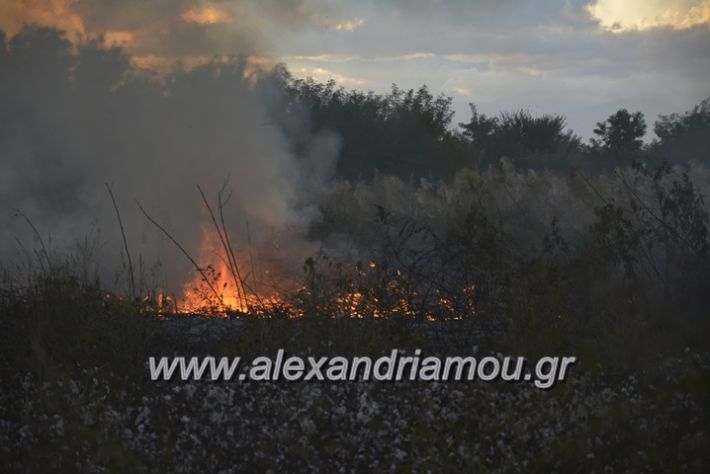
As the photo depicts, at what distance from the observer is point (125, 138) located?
50.1 ft

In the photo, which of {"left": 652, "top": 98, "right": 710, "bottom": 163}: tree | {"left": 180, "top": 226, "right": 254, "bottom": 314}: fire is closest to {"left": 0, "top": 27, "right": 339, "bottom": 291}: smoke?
{"left": 180, "top": 226, "right": 254, "bottom": 314}: fire

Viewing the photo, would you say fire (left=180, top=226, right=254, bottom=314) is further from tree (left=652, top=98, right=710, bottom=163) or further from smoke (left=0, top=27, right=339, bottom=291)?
tree (left=652, top=98, right=710, bottom=163)

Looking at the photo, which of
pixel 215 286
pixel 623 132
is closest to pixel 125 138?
pixel 215 286

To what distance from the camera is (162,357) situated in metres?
6.12

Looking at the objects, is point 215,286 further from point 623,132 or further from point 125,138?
point 623,132

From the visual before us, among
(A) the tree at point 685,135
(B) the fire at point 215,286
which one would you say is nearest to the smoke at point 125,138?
(B) the fire at point 215,286

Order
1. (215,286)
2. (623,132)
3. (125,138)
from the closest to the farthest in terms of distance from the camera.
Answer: (215,286)
(125,138)
(623,132)

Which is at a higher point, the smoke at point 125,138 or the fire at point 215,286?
the smoke at point 125,138

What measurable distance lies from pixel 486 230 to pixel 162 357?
263cm

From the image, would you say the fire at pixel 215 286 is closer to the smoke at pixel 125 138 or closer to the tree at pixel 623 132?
the smoke at pixel 125 138

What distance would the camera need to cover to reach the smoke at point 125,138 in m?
14.6

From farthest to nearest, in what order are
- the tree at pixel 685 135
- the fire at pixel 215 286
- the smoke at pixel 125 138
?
the tree at pixel 685 135 → the smoke at pixel 125 138 → the fire at pixel 215 286

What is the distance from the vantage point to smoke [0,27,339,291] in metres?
14.6

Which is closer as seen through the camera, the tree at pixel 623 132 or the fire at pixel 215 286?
the fire at pixel 215 286
